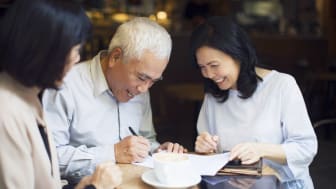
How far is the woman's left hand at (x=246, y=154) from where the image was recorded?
5.83ft

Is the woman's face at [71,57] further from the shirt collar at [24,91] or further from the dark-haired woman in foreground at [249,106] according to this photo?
the dark-haired woman in foreground at [249,106]

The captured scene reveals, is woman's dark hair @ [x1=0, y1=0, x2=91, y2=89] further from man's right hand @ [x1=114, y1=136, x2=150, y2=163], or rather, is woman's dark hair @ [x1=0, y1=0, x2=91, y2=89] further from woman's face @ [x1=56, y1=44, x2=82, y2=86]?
man's right hand @ [x1=114, y1=136, x2=150, y2=163]

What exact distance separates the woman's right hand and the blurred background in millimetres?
2428

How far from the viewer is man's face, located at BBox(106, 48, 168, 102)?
1822 mm

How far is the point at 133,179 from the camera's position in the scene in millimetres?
1607

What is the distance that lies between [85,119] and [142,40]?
37 centimetres

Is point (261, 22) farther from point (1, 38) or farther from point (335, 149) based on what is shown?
point (1, 38)

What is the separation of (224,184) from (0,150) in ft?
2.25

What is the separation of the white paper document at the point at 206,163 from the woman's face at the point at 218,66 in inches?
12.2

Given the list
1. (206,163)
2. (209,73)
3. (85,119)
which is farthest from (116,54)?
(206,163)

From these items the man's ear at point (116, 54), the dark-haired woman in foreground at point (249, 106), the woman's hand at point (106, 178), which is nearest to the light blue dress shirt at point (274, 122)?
the dark-haired woman in foreground at point (249, 106)

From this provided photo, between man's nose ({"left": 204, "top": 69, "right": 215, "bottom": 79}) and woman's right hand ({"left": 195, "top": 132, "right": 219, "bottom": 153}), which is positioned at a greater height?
man's nose ({"left": 204, "top": 69, "right": 215, "bottom": 79})

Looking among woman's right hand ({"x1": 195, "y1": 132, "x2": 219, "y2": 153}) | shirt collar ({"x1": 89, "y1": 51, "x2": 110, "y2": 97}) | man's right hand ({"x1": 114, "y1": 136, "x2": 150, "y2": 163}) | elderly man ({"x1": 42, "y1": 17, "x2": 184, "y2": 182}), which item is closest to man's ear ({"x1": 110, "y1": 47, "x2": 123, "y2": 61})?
elderly man ({"x1": 42, "y1": 17, "x2": 184, "y2": 182})

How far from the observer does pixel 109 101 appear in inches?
77.7
